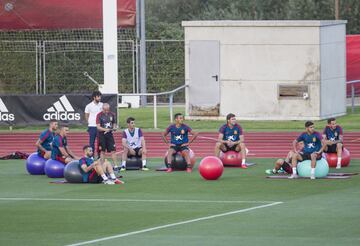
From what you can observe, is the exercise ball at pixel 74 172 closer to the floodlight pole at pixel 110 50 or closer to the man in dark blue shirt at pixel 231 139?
the man in dark blue shirt at pixel 231 139

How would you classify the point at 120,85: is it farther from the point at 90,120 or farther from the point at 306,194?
the point at 306,194

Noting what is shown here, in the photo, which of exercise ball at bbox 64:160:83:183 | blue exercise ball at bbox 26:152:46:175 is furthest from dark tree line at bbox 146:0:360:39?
exercise ball at bbox 64:160:83:183

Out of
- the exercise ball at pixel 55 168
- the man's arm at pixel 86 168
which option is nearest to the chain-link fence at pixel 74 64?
the exercise ball at pixel 55 168

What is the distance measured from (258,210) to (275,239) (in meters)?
3.69

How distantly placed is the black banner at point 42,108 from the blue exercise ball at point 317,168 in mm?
15305

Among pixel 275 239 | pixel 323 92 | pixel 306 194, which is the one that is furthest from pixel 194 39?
pixel 275 239

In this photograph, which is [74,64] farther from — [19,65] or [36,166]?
[36,166]

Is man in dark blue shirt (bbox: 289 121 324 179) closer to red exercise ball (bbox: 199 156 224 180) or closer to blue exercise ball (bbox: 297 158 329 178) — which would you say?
blue exercise ball (bbox: 297 158 329 178)

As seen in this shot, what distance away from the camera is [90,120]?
3152 centimetres

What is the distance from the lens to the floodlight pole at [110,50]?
42938 millimetres

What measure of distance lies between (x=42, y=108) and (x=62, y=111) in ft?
2.54

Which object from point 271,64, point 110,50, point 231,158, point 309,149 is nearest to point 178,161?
point 231,158

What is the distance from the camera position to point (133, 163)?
30.0m

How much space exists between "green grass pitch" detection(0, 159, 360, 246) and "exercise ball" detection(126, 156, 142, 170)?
1.06 m
